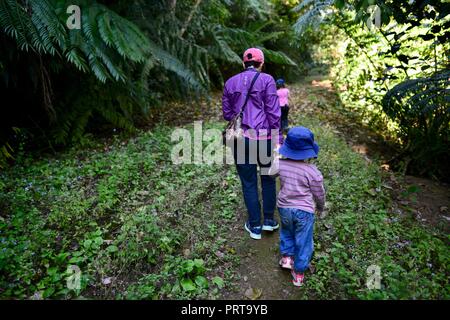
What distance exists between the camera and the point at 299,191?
283 cm

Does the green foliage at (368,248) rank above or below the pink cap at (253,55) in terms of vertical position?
below

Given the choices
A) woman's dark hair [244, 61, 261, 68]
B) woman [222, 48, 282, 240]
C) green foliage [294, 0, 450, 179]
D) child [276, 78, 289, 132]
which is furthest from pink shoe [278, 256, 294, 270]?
child [276, 78, 289, 132]

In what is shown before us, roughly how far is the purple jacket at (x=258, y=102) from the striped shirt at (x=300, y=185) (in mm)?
435

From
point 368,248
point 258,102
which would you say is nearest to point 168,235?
point 258,102

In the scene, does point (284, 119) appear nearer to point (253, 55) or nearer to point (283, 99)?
point (283, 99)

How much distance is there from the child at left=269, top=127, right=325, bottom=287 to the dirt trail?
0.20m

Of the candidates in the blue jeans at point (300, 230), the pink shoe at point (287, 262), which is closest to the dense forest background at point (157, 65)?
the blue jeans at point (300, 230)

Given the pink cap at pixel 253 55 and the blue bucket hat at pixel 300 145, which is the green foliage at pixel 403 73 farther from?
the blue bucket hat at pixel 300 145

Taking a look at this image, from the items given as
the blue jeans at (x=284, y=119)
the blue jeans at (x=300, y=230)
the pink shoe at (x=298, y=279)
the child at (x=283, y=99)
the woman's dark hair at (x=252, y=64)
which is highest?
the woman's dark hair at (x=252, y=64)

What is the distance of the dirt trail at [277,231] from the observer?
2947 millimetres

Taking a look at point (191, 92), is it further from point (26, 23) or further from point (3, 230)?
point (3, 230)
